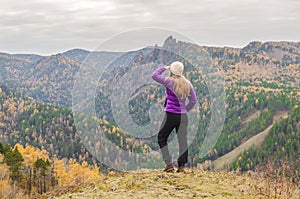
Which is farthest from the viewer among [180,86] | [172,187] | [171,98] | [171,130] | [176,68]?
[171,130]

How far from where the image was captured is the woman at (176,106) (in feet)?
32.7

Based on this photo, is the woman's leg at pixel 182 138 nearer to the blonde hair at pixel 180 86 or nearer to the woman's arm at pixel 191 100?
the woman's arm at pixel 191 100

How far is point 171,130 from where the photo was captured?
10.3 meters

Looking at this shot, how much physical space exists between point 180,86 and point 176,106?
56cm

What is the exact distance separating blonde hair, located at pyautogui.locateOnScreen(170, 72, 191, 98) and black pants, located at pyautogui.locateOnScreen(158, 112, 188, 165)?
593mm

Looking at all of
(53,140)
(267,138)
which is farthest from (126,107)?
(53,140)

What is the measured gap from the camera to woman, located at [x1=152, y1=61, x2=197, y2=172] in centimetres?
995

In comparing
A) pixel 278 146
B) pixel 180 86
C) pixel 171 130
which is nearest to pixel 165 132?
pixel 171 130

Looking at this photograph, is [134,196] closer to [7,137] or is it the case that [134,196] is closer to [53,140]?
[53,140]

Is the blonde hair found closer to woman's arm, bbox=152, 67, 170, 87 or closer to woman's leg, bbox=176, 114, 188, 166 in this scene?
woman's arm, bbox=152, 67, 170, 87

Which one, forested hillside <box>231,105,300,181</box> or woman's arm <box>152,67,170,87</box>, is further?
forested hillside <box>231,105,300,181</box>

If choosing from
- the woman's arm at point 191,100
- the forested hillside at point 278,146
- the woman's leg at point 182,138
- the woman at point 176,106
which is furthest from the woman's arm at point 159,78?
the forested hillside at point 278,146

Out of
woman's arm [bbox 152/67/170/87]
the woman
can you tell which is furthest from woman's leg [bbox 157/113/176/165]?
woman's arm [bbox 152/67/170/87]

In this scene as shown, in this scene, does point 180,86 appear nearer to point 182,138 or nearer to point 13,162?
point 182,138
